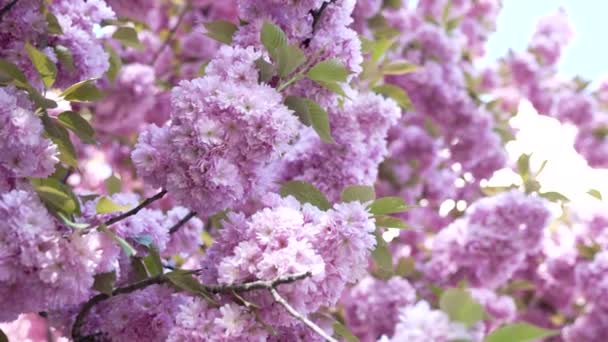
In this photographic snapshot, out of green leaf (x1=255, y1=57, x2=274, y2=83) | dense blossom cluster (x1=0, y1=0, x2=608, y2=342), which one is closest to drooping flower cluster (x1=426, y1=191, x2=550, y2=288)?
dense blossom cluster (x1=0, y1=0, x2=608, y2=342)

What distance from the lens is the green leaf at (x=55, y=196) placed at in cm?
113

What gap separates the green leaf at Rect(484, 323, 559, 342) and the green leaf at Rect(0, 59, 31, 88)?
0.99 metres

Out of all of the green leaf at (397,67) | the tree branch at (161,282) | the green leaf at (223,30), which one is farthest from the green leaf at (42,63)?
the green leaf at (397,67)

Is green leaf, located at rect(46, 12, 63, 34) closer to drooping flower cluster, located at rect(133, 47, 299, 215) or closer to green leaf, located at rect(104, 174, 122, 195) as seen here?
green leaf, located at rect(104, 174, 122, 195)

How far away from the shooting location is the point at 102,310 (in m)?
1.40

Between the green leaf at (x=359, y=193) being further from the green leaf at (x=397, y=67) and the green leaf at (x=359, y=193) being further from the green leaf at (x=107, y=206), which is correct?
the green leaf at (x=397, y=67)

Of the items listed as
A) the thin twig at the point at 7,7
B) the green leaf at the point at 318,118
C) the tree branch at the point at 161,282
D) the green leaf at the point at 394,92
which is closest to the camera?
the tree branch at the point at 161,282

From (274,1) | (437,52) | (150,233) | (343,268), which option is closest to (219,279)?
(343,268)

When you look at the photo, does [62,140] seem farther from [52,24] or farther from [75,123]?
[52,24]

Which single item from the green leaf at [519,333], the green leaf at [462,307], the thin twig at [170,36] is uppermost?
the green leaf at [462,307]

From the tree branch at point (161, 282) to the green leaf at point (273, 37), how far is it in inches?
18.7

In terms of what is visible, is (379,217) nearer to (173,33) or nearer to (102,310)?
(102,310)

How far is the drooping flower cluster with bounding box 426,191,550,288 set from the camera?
2.66m

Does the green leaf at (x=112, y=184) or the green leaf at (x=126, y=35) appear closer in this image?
the green leaf at (x=112, y=184)
